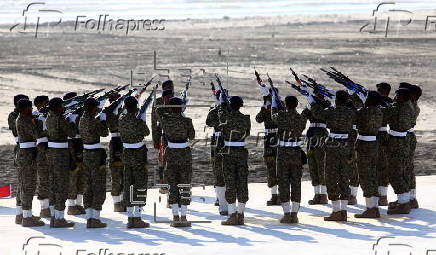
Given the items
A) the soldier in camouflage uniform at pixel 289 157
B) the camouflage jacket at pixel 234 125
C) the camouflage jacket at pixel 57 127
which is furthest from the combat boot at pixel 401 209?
the camouflage jacket at pixel 57 127

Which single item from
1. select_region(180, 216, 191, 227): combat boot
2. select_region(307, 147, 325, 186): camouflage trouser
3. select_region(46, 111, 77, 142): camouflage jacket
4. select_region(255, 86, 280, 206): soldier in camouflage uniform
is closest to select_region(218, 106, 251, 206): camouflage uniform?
select_region(180, 216, 191, 227): combat boot

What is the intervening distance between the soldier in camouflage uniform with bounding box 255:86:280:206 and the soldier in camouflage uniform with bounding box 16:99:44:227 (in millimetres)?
3943

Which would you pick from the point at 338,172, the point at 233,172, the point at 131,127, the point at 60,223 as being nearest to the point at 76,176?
the point at 60,223

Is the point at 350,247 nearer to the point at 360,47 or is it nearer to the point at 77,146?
the point at 77,146

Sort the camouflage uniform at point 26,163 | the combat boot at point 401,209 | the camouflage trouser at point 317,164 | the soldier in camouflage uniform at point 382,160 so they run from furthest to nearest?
the camouflage trouser at point 317,164 → the soldier in camouflage uniform at point 382,160 → the combat boot at point 401,209 → the camouflage uniform at point 26,163

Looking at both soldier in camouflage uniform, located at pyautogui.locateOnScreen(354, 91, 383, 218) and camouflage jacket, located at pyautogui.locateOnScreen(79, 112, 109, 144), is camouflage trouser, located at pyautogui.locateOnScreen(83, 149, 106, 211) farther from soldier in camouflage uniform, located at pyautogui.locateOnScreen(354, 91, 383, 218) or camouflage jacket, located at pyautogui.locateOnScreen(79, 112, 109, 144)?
soldier in camouflage uniform, located at pyautogui.locateOnScreen(354, 91, 383, 218)

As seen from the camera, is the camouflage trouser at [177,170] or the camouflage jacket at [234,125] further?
the camouflage jacket at [234,125]

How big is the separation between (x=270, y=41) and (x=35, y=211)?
3637 centimetres

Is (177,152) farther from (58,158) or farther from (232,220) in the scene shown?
(58,158)

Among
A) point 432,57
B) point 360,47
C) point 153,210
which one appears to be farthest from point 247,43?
point 153,210

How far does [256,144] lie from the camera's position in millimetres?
27578

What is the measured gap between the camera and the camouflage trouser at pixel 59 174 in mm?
17734

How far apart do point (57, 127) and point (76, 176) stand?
68.6 inches

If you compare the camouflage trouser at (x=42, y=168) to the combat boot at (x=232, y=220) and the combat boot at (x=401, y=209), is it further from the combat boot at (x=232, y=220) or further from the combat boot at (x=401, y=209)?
the combat boot at (x=401, y=209)
